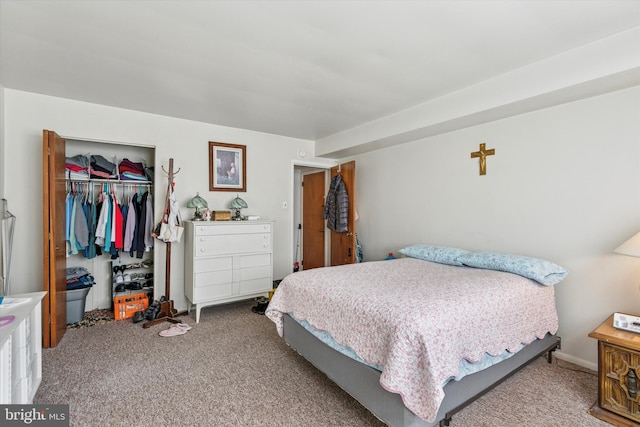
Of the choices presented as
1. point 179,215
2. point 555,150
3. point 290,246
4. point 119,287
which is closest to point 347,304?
point 555,150

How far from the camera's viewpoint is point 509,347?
75.9 inches

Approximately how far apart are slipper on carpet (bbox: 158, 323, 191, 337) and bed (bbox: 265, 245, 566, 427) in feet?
4.07

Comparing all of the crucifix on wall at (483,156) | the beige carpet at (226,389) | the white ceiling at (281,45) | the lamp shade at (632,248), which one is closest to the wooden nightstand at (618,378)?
the beige carpet at (226,389)

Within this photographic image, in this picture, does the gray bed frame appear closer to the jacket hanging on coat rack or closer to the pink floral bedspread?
the pink floral bedspread

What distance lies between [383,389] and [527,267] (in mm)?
1537

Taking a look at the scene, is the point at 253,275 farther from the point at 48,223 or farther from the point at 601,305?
the point at 601,305

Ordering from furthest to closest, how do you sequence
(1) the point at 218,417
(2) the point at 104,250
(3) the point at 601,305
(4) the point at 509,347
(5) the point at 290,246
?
(5) the point at 290,246
(2) the point at 104,250
(3) the point at 601,305
(4) the point at 509,347
(1) the point at 218,417

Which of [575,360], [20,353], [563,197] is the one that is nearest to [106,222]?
[20,353]

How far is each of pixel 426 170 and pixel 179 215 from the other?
3.01 m

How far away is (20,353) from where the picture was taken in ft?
5.54

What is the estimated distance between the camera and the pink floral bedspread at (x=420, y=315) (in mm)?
1411

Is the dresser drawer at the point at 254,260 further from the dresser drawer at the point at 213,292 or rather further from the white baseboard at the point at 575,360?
the white baseboard at the point at 575,360

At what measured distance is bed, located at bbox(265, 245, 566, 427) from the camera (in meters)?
1.42

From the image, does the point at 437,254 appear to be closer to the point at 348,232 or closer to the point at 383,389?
the point at 348,232
